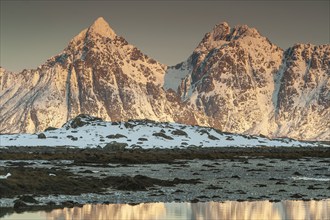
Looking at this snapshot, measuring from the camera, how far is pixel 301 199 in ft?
151

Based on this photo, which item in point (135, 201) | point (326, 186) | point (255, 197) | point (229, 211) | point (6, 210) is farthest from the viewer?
point (326, 186)

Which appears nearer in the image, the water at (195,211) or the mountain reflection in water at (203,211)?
the water at (195,211)

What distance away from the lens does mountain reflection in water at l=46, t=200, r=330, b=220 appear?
36781 millimetres

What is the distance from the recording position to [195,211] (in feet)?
128

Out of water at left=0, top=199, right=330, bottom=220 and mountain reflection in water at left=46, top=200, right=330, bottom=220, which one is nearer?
water at left=0, top=199, right=330, bottom=220

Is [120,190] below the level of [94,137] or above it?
below

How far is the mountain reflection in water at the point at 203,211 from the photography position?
3678cm

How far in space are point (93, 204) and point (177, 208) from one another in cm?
573

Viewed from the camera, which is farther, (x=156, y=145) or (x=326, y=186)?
(x=156, y=145)

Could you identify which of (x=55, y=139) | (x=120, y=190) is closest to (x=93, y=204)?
(x=120, y=190)

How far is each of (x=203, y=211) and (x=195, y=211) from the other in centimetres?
57

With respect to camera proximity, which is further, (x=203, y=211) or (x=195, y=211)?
(x=203, y=211)

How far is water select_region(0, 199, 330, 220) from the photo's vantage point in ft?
119

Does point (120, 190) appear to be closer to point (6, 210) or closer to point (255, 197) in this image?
point (255, 197)
